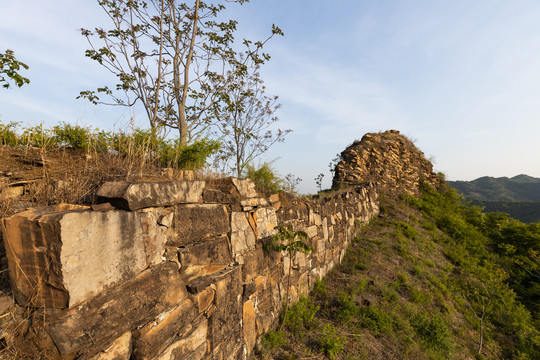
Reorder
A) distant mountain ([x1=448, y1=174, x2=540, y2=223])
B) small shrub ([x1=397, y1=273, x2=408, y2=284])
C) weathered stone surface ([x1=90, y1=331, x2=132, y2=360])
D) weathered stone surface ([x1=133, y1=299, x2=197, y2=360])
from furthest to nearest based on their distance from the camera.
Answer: distant mountain ([x1=448, y1=174, x2=540, y2=223]) → small shrub ([x1=397, y1=273, x2=408, y2=284]) → weathered stone surface ([x1=133, y1=299, x2=197, y2=360]) → weathered stone surface ([x1=90, y1=331, x2=132, y2=360])

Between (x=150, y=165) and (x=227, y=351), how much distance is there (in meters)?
2.17

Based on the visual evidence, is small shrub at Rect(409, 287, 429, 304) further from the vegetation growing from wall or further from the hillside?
the vegetation growing from wall

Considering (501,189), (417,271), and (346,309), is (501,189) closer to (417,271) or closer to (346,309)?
(417,271)

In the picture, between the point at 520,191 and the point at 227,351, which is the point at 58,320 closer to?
the point at 227,351

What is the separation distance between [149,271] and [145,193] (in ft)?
1.90

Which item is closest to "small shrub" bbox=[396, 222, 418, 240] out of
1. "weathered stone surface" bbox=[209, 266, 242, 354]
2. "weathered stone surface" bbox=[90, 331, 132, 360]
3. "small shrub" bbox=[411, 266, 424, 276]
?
"small shrub" bbox=[411, 266, 424, 276]

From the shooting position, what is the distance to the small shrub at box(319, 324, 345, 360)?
3.31 meters

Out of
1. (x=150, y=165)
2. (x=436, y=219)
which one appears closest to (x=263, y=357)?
(x=150, y=165)

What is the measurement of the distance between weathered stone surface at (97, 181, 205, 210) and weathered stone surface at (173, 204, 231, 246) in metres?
0.11

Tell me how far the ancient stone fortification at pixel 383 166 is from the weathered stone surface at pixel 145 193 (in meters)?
9.62

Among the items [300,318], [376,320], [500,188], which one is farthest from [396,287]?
[500,188]

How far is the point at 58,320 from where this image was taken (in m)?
1.35

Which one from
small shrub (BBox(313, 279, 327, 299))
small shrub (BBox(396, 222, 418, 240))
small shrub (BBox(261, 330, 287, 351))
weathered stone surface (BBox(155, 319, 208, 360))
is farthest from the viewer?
small shrub (BBox(396, 222, 418, 240))

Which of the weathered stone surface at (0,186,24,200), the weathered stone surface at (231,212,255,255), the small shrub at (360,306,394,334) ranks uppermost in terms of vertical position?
the weathered stone surface at (0,186,24,200)
